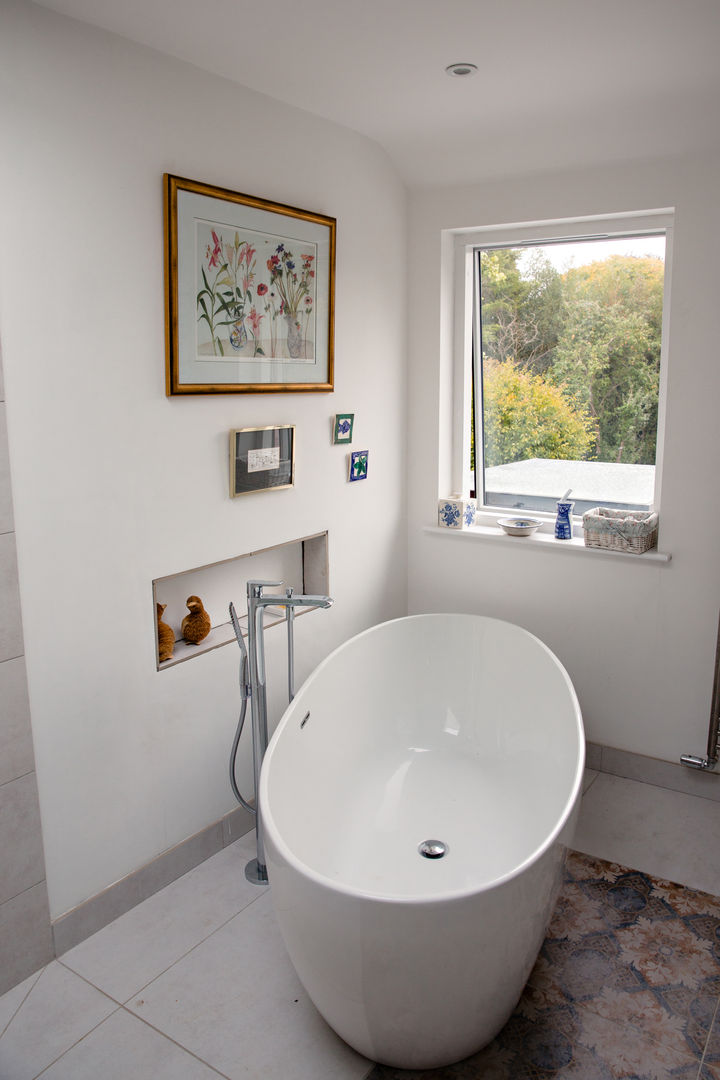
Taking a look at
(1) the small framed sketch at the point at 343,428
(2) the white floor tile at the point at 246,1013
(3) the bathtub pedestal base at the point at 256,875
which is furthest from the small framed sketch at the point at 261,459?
(2) the white floor tile at the point at 246,1013

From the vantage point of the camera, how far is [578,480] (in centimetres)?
344

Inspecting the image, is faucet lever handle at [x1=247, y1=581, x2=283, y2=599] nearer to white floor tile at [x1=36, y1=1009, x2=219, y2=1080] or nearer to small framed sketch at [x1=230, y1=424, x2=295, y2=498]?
small framed sketch at [x1=230, y1=424, x2=295, y2=498]

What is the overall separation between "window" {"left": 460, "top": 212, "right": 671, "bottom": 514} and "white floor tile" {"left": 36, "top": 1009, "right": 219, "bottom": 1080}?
8.07 feet

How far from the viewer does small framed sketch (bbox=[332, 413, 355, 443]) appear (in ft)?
10.2

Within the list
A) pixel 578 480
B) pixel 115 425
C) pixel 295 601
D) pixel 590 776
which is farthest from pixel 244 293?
pixel 590 776

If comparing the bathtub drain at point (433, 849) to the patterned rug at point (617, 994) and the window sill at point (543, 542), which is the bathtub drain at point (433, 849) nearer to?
the patterned rug at point (617, 994)

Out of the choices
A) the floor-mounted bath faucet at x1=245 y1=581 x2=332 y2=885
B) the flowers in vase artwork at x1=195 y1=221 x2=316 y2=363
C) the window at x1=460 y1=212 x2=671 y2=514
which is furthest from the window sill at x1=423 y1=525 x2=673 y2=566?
the floor-mounted bath faucet at x1=245 y1=581 x2=332 y2=885

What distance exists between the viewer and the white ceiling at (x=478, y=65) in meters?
1.99

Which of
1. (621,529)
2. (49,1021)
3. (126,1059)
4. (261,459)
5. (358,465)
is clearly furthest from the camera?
(358,465)

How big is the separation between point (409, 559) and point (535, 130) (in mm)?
1815

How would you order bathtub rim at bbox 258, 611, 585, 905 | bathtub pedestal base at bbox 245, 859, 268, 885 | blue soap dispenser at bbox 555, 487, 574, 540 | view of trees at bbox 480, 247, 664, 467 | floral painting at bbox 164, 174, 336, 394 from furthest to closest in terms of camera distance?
1. blue soap dispenser at bbox 555, 487, 574, 540
2. view of trees at bbox 480, 247, 664, 467
3. bathtub pedestal base at bbox 245, 859, 268, 885
4. floral painting at bbox 164, 174, 336, 394
5. bathtub rim at bbox 258, 611, 585, 905

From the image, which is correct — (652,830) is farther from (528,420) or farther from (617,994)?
(528,420)

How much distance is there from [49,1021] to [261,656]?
1087 millimetres

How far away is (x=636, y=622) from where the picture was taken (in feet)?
10.4
